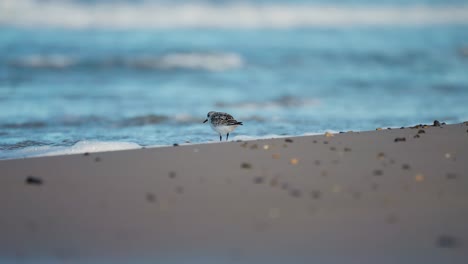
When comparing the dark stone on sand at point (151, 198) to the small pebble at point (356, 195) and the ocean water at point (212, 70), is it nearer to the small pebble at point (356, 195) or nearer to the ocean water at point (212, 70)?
the small pebble at point (356, 195)

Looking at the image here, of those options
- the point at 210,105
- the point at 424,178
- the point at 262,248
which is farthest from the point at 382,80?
the point at 262,248

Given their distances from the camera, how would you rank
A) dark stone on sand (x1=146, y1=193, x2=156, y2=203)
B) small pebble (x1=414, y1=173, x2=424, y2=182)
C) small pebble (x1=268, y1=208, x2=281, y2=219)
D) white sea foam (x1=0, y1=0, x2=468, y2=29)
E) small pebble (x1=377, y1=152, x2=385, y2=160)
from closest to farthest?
1. small pebble (x1=268, y1=208, x2=281, y2=219)
2. dark stone on sand (x1=146, y1=193, x2=156, y2=203)
3. small pebble (x1=414, y1=173, x2=424, y2=182)
4. small pebble (x1=377, y1=152, x2=385, y2=160)
5. white sea foam (x1=0, y1=0, x2=468, y2=29)

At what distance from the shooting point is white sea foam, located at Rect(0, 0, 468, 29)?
39438mm

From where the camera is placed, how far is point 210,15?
4325cm

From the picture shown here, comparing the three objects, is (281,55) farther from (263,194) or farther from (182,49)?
(263,194)

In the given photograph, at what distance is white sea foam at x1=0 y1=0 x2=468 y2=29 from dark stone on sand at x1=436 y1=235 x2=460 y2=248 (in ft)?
118

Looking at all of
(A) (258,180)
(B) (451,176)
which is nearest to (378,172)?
(B) (451,176)

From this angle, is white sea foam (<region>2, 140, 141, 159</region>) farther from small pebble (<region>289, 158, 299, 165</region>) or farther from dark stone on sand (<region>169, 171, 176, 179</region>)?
small pebble (<region>289, 158, 299, 165</region>)

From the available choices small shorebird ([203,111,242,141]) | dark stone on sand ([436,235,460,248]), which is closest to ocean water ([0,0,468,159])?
small shorebird ([203,111,242,141])

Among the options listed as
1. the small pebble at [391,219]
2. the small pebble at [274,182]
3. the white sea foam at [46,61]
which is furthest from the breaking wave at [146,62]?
the small pebble at [391,219]

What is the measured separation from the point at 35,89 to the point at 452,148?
35.3ft

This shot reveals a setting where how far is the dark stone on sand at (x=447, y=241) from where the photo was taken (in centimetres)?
421

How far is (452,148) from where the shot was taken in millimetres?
6598

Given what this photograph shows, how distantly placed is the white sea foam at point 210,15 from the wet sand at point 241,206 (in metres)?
34.0
